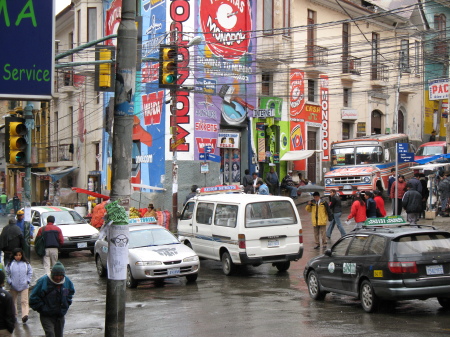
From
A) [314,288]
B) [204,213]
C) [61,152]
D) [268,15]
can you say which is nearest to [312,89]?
[268,15]

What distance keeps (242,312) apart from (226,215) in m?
5.13

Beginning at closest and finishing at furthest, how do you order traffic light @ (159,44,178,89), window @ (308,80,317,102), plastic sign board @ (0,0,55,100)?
plastic sign board @ (0,0,55,100)
traffic light @ (159,44,178,89)
window @ (308,80,317,102)

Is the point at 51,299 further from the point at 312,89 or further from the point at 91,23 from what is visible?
the point at 91,23

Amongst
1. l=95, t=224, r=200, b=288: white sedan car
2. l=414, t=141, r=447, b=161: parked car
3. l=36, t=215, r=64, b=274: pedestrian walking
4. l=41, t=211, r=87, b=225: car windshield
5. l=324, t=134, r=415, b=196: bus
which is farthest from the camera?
l=414, t=141, r=447, b=161: parked car

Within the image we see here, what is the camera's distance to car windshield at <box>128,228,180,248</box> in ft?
55.1

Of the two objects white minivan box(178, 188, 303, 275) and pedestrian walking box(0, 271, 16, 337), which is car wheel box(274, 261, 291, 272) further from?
pedestrian walking box(0, 271, 16, 337)

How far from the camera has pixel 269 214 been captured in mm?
17047

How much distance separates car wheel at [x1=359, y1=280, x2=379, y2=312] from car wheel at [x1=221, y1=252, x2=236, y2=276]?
18.1 feet

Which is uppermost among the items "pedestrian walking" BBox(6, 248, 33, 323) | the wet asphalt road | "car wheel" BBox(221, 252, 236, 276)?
"pedestrian walking" BBox(6, 248, 33, 323)

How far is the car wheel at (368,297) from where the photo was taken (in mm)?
11750

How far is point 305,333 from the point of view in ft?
34.8

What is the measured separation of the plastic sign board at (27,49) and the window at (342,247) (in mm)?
7533

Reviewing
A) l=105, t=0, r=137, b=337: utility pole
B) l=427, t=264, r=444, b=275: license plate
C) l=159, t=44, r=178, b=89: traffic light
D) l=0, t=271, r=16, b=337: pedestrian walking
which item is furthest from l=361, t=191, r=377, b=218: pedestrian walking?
l=0, t=271, r=16, b=337: pedestrian walking

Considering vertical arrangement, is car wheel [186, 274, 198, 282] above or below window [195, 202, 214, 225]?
below
